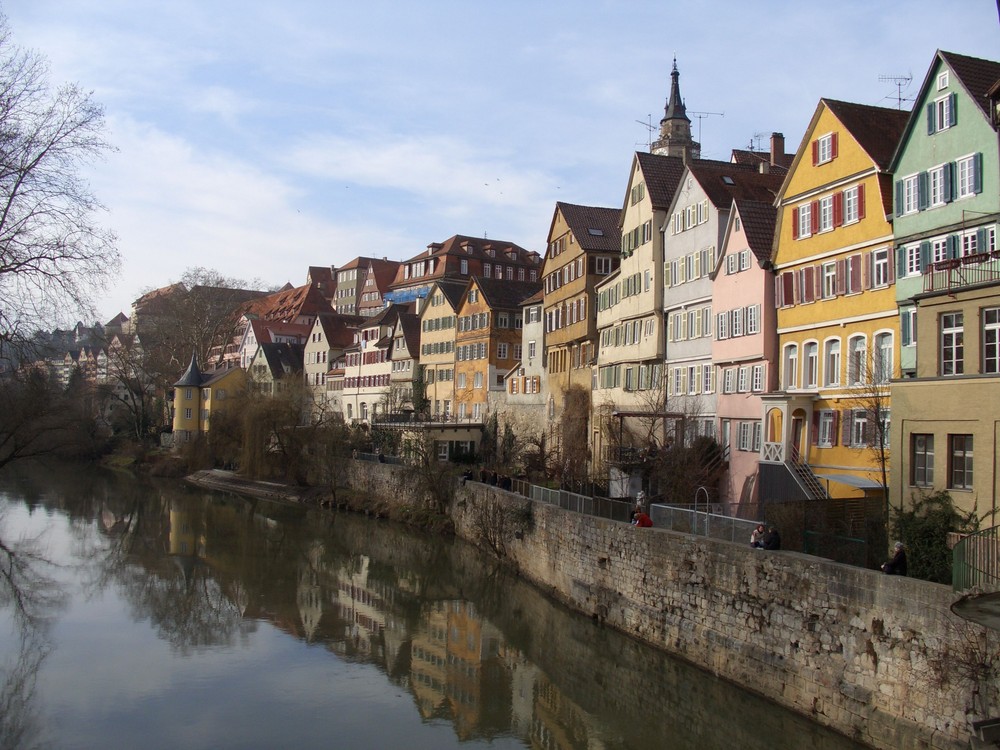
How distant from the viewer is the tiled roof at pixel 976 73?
19875mm

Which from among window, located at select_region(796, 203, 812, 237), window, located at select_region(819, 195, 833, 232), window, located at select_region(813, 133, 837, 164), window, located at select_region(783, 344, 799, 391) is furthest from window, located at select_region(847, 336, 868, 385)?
window, located at select_region(813, 133, 837, 164)

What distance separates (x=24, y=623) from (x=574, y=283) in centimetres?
2727

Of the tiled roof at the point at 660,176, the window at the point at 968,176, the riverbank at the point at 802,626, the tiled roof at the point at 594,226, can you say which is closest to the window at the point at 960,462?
the riverbank at the point at 802,626

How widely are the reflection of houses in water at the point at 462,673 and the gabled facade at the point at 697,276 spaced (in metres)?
10.4

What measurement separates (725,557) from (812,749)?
4.05 meters

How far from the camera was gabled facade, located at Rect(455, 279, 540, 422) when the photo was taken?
54.0 m

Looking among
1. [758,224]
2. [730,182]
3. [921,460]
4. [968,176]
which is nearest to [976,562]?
[921,460]

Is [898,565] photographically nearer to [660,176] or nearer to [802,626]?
[802,626]

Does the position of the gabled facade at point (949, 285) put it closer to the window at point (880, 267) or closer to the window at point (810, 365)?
the window at point (880, 267)

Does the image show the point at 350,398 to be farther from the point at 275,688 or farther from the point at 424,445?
the point at 275,688

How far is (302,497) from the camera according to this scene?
4875cm

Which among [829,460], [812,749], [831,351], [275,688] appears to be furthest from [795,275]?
[275,688]

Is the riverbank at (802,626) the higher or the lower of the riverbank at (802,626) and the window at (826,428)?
the lower

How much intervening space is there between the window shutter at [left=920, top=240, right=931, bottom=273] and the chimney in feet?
50.2
